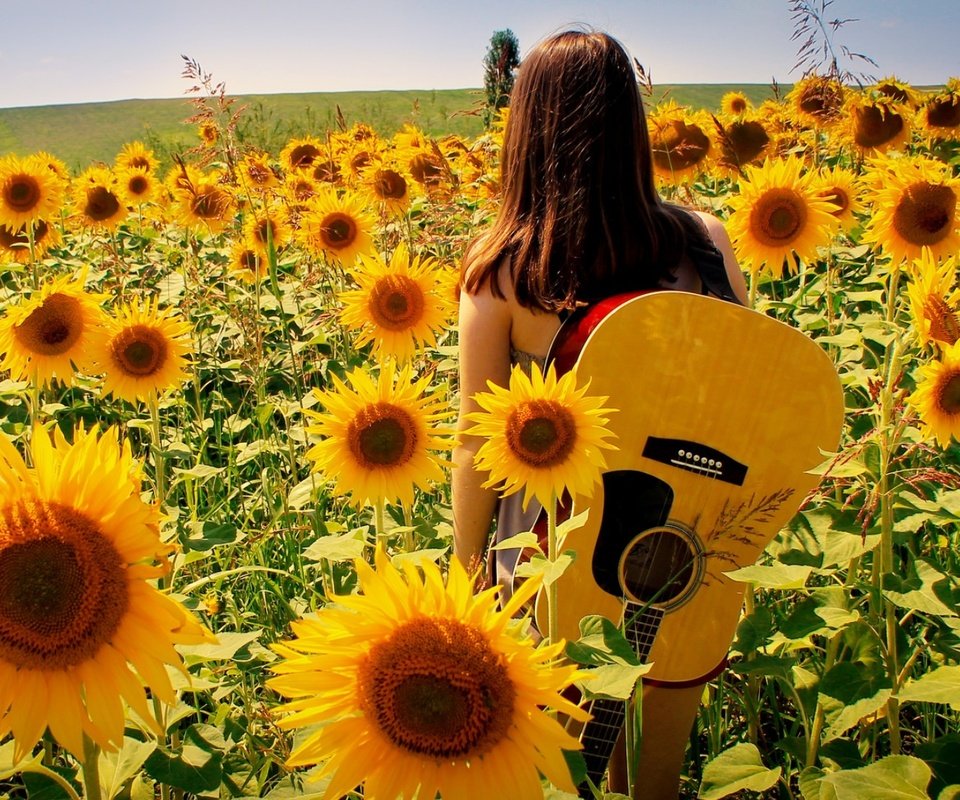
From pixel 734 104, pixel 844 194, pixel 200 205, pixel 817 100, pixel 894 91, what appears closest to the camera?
pixel 844 194

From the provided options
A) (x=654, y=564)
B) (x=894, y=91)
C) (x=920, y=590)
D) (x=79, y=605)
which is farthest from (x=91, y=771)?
(x=894, y=91)

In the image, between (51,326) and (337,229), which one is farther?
(337,229)

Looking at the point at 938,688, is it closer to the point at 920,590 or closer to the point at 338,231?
the point at 920,590

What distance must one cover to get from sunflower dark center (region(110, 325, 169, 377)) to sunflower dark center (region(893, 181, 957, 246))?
7.81 ft

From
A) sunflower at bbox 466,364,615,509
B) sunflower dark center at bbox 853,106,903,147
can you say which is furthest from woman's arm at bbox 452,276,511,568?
sunflower dark center at bbox 853,106,903,147

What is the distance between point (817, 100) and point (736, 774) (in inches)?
187

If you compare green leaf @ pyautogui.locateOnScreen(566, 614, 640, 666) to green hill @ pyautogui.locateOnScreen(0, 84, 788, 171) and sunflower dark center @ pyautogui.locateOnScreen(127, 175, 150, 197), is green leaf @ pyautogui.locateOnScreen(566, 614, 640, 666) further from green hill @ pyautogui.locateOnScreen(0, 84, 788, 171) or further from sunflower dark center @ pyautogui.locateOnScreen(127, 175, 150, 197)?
green hill @ pyautogui.locateOnScreen(0, 84, 788, 171)

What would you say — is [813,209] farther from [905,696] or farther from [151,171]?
[151,171]

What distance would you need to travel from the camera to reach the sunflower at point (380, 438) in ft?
6.09

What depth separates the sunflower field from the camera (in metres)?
0.98

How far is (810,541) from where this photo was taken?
1.76 m

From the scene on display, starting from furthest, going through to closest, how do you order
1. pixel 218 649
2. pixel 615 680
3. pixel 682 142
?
1. pixel 682 142
2. pixel 218 649
3. pixel 615 680

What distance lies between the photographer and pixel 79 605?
999 millimetres

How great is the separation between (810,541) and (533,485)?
0.64m
